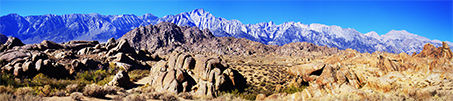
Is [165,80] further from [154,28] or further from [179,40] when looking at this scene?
[154,28]

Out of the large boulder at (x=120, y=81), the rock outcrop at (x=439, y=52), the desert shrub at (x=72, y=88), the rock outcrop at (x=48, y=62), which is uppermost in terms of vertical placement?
the rock outcrop at (x=48, y=62)

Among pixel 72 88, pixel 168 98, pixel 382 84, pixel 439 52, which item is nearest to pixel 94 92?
pixel 72 88

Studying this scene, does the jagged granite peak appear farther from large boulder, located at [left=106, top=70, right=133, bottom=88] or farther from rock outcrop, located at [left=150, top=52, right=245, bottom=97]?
rock outcrop, located at [left=150, top=52, right=245, bottom=97]

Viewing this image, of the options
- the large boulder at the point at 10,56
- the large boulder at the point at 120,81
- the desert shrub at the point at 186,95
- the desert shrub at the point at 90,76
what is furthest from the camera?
the desert shrub at the point at 90,76

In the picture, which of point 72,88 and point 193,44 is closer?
point 72,88

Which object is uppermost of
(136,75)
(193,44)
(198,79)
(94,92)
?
(193,44)

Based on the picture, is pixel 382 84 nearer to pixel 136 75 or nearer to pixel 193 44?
pixel 136 75

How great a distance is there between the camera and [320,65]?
1458 cm

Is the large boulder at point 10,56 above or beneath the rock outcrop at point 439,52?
above

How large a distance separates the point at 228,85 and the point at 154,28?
88.6 meters

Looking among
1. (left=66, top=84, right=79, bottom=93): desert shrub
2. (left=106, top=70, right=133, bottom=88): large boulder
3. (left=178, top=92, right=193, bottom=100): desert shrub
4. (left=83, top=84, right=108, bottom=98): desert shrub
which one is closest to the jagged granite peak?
(left=106, top=70, right=133, bottom=88): large boulder

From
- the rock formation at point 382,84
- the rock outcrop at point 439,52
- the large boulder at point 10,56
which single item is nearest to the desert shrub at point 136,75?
the large boulder at point 10,56

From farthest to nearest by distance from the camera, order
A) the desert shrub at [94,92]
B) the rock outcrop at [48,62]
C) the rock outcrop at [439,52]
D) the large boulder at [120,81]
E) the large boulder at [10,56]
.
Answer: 1. the rock outcrop at [439,52]
2. the large boulder at [10,56]
3. the rock outcrop at [48,62]
4. the large boulder at [120,81]
5. the desert shrub at [94,92]

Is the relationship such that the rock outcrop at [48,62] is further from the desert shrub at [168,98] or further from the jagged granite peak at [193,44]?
the jagged granite peak at [193,44]
